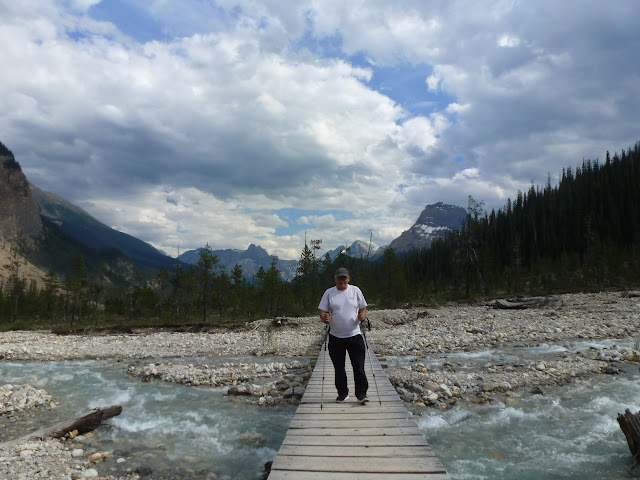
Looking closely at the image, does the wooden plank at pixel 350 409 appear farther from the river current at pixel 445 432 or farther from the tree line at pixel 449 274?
the tree line at pixel 449 274

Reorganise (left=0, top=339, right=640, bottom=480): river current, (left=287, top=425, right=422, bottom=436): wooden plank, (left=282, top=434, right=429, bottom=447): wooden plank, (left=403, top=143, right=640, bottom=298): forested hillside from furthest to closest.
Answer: (left=403, top=143, right=640, bottom=298): forested hillside → (left=0, top=339, right=640, bottom=480): river current → (left=287, top=425, right=422, bottom=436): wooden plank → (left=282, top=434, right=429, bottom=447): wooden plank

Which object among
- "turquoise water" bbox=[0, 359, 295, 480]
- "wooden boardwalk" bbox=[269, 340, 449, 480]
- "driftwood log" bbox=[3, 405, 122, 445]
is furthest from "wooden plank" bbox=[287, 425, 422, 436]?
"driftwood log" bbox=[3, 405, 122, 445]

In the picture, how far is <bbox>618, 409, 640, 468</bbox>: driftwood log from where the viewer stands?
656 centimetres

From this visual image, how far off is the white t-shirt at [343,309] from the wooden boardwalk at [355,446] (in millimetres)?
1572

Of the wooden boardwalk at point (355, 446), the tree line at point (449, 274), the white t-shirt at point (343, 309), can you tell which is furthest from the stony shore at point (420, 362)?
the tree line at point (449, 274)

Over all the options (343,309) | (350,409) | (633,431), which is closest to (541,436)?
(633,431)

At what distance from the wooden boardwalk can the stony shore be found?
3.52m

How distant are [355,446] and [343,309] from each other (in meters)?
2.42

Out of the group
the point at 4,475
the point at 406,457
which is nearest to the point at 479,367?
the point at 406,457

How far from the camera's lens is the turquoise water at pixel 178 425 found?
24.6 feet

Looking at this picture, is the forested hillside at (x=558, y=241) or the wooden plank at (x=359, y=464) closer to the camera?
the wooden plank at (x=359, y=464)

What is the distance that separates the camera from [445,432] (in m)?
8.38

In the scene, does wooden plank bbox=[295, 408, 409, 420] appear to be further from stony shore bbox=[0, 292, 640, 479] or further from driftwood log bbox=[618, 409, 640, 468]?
driftwood log bbox=[618, 409, 640, 468]

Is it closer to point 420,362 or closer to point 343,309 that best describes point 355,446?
point 343,309
